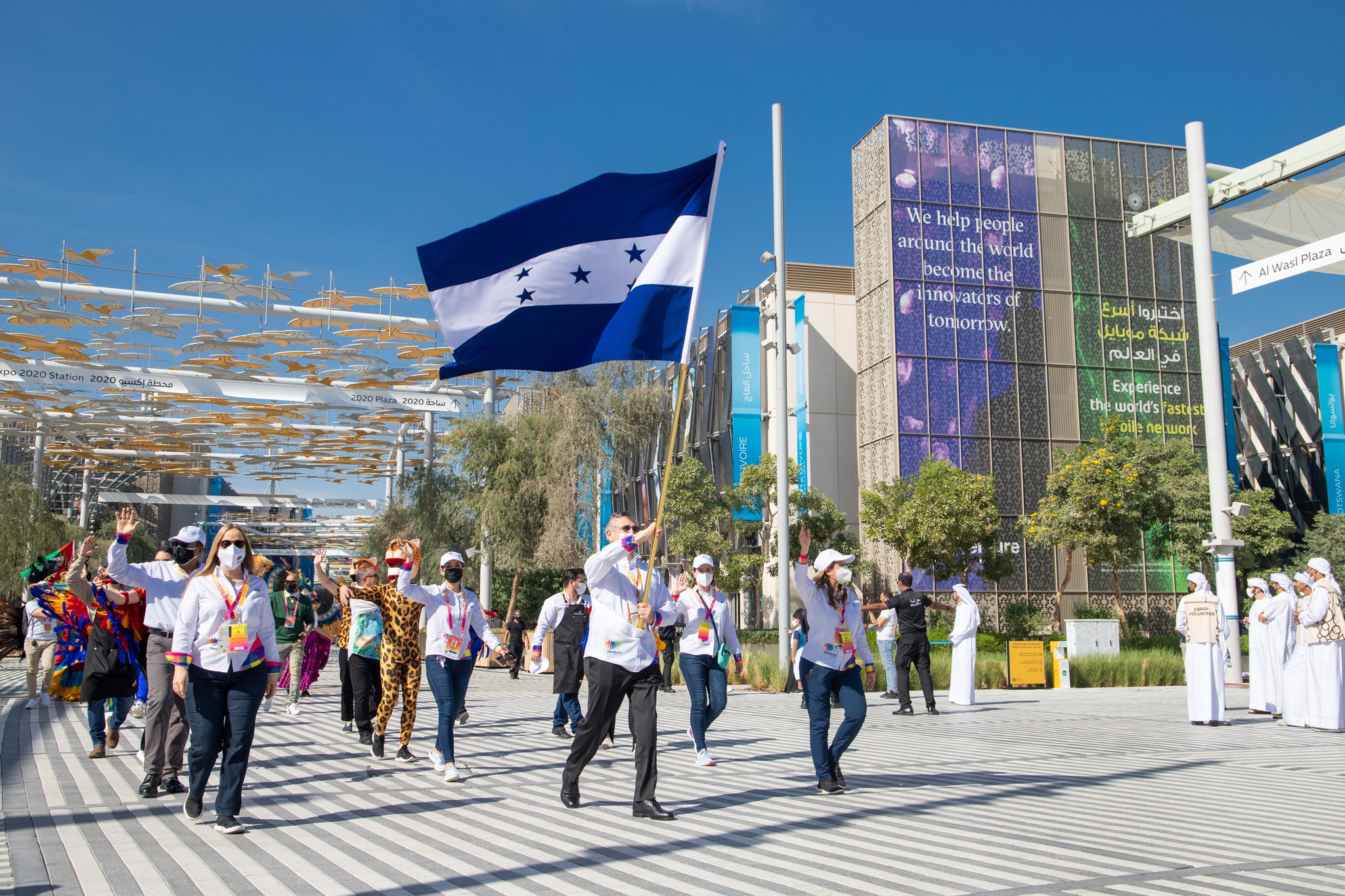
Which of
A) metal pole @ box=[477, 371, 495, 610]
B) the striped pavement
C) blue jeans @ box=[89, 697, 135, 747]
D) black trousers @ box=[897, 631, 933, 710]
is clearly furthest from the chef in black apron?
metal pole @ box=[477, 371, 495, 610]

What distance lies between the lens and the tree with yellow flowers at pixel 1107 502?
27375 millimetres

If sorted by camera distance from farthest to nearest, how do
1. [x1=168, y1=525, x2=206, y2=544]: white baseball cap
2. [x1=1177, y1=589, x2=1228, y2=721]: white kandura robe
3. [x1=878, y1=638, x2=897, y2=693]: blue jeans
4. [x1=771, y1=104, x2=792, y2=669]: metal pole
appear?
1. [x1=771, y1=104, x2=792, y2=669]: metal pole
2. [x1=878, y1=638, x2=897, y2=693]: blue jeans
3. [x1=1177, y1=589, x2=1228, y2=721]: white kandura robe
4. [x1=168, y1=525, x2=206, y2=544]: white baseball cap

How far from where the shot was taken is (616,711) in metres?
6.94

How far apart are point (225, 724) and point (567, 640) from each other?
212 inches

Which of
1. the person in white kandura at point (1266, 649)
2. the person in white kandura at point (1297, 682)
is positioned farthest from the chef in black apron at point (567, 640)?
the person in white kandura at point (1266, 649)

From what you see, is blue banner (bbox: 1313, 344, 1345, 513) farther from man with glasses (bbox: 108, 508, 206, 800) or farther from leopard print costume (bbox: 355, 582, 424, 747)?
man with glasses (bbox: 108, 508, 206, 800)

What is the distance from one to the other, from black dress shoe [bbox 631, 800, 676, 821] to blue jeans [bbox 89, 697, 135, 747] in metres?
4.98

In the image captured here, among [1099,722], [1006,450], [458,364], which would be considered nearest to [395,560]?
[458,364]

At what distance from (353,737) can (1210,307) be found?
13925 millimetres

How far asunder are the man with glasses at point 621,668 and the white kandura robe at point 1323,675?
9.47 metres

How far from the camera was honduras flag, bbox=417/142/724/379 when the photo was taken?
845 centimetres

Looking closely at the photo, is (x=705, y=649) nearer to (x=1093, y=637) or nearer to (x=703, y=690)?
(x=703, y=690)

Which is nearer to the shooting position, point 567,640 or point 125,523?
point 125,523

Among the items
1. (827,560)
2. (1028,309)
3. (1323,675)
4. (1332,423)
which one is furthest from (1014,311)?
(827,560)
